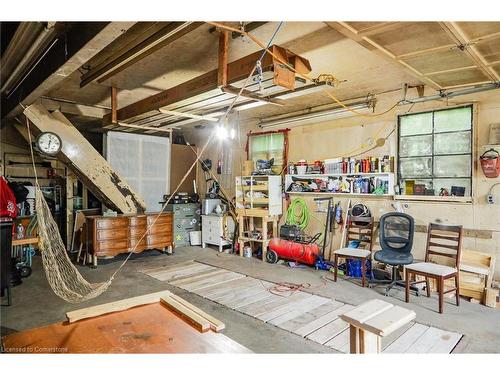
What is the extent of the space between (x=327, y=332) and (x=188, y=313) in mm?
1620

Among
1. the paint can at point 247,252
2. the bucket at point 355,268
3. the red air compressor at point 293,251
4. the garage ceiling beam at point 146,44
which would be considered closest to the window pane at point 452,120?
the bucket at point 355,268

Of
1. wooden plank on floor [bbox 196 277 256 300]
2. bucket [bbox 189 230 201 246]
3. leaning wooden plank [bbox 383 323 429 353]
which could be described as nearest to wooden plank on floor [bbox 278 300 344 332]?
leaning wooden plank [bbox 383 323 429 353]

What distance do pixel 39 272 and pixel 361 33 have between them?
575 cm

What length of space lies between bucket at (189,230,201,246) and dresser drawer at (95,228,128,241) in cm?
177

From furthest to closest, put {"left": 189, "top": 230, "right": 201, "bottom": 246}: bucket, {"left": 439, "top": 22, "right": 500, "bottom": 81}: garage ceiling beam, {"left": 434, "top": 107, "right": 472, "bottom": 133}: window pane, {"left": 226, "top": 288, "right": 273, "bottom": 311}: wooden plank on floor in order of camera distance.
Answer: {"left": 189, "top": 230, "right": 201, "bottom": 246}: bucket < {"left": 434, "top": 107, "right": 472, "bottom": 133}: window pane < {"left": 226, "top": 288, "right": 273, "bottom": 311}: wooden plank on floor < {"left": 439, "top": 22, "right": 500, "bottom": 81}: garage ceiling beam

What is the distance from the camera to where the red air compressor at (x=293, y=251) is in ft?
17.5

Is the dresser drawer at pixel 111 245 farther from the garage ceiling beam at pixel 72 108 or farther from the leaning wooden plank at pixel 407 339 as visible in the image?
the leaning wooden plank at pixel 407 339

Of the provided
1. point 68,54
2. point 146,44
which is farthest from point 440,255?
point 68,54

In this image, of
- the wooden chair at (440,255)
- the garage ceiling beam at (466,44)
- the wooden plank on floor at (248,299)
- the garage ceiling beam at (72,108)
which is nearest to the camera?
the garage ceiling beam at (466,44)

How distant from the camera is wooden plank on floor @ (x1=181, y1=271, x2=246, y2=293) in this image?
4359 mm

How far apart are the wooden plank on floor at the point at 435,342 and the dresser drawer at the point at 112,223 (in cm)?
488

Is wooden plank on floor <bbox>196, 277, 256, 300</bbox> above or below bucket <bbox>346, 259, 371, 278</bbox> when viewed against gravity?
below

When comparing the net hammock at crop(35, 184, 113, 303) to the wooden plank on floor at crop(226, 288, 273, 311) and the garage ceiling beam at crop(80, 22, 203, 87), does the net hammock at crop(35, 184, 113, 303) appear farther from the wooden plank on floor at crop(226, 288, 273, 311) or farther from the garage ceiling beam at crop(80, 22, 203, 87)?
the garage ceiling beam at crop(80, 22, 203, 87)

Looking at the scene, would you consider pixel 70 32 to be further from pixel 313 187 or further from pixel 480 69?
pixel 313 187
